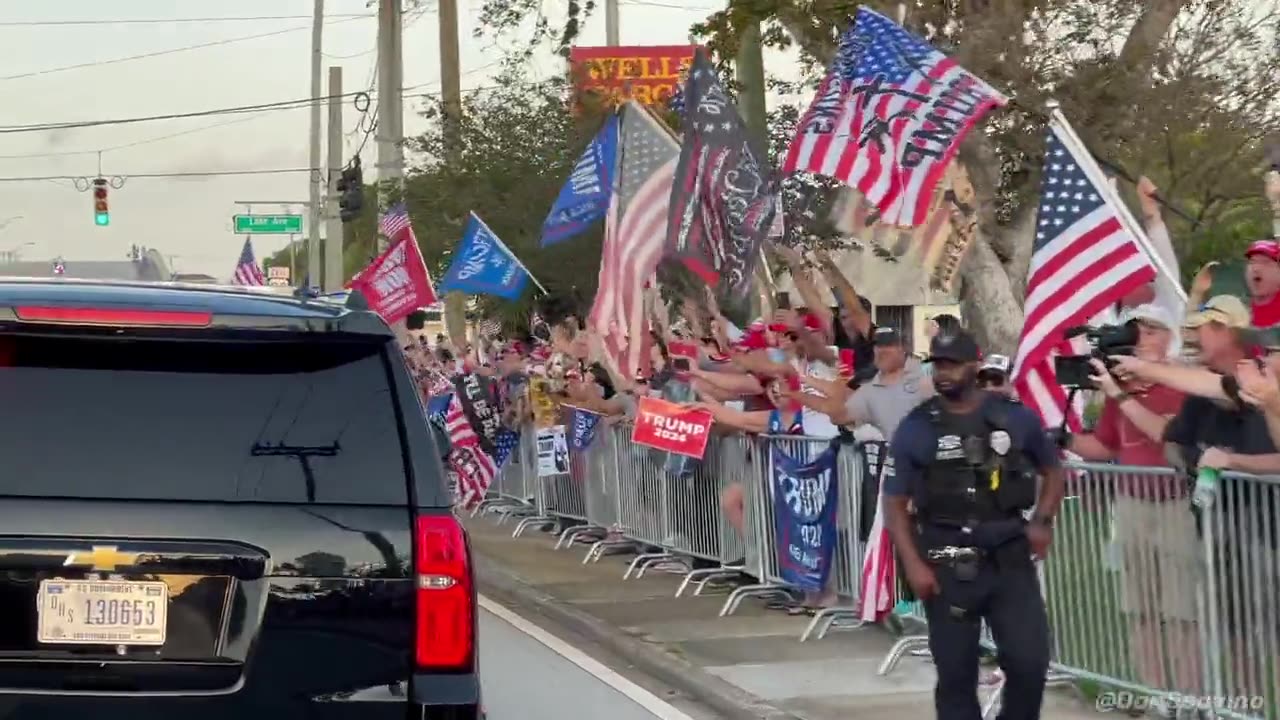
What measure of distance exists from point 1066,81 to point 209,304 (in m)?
16.3

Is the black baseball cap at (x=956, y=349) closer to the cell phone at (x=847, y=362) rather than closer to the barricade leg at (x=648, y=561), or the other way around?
the cell phone at (x=847, y=362)

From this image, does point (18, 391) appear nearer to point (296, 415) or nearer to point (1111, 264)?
point (296, 415)

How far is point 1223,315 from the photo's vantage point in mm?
7883

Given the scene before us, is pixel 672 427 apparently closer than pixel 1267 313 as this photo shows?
No

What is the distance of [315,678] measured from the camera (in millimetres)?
4480

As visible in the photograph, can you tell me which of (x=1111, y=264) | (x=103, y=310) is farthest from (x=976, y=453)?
(x=103, y=310)

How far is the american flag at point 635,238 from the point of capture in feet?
51.5

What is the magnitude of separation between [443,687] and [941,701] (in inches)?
117

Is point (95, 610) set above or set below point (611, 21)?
below

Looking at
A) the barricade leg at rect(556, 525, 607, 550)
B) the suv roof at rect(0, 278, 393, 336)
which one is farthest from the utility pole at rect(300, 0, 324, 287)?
the suv roof at rect(0, 278, 393, 336)

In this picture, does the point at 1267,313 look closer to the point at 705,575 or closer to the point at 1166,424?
the point at 1166,424

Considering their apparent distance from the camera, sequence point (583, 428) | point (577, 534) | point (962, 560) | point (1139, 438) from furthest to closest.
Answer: point (577, 534)
point (583, 428)
point (1139, 438)
point (962, 560)

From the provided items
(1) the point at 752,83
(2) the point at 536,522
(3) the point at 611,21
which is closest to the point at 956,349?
(2) the point at 536,522

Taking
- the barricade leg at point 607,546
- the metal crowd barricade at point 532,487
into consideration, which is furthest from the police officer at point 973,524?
the metal crowd barricade at point 532,487
